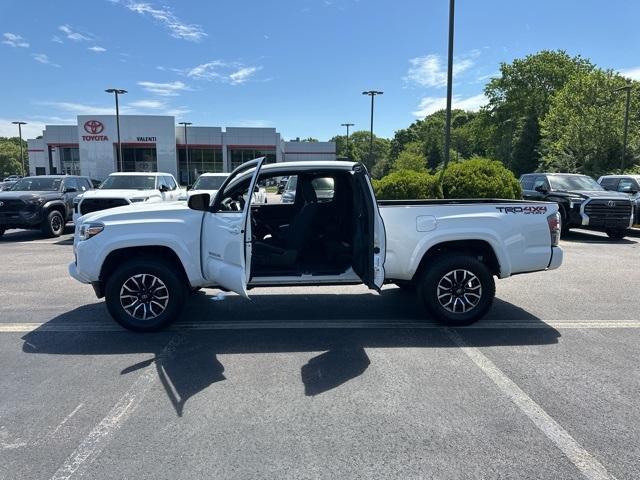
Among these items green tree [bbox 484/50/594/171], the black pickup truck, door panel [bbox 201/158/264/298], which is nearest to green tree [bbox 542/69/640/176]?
green tree [bbox 484/50/594/171]

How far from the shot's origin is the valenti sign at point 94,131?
53875mm

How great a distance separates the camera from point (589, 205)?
13102 millimetres

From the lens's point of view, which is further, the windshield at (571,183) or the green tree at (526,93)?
the green tree at (526,93)

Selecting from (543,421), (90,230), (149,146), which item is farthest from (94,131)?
(543,421)

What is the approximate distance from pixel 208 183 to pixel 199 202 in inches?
450

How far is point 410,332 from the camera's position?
5352 millimetres

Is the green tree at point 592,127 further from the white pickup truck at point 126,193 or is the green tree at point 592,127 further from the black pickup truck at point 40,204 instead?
the black pickup truck at point 40,204

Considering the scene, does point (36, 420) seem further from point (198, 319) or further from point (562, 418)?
point (562, 418)

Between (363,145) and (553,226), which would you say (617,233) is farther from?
(363,145)

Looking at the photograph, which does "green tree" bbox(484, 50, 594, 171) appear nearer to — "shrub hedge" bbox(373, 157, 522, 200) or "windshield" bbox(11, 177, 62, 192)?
"shrub hedge" bbox(373, 157, 522, 200)

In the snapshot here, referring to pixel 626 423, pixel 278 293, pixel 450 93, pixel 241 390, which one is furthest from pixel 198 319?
pixel 450 93

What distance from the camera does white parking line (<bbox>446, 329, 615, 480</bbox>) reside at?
113 inches

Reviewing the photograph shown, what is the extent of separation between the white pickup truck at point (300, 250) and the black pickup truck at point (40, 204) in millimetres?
9341

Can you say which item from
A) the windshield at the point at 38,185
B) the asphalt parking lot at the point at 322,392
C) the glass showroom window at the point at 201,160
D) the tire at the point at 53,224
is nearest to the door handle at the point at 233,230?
the asphalt parking lot at the point at 322,392
